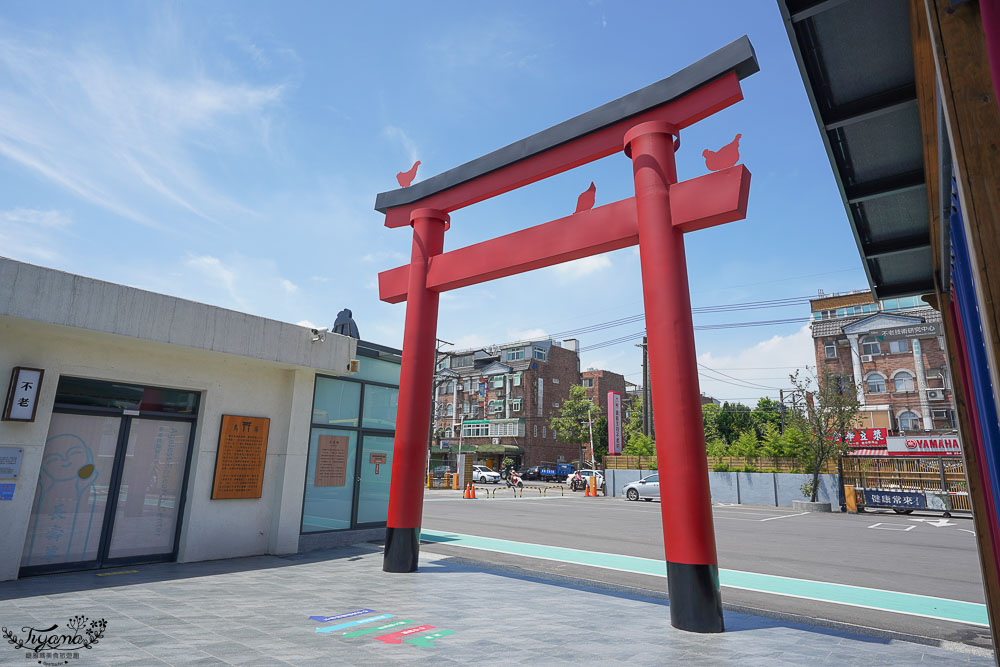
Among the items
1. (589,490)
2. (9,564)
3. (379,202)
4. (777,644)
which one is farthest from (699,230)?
(589,490)

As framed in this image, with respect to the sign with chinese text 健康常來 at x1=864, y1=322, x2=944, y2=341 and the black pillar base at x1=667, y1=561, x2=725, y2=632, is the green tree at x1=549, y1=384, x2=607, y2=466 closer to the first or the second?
the sign with chinese text 健康常來 at x1=864, y1=322, x2=944, y2=341

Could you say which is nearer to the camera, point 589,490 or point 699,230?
point 699,230

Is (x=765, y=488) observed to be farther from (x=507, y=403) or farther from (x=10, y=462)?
(x=507, y=403)

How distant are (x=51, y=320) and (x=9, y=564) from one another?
3.08 meters

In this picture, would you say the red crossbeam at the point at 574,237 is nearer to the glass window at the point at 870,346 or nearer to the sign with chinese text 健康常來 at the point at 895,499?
the sign with chinese text 健康常來 at the point at 895,499

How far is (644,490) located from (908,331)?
24.8m

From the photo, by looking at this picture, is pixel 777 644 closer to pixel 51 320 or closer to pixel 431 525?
pixel 51 320

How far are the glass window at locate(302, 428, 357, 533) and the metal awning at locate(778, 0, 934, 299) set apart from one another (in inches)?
359

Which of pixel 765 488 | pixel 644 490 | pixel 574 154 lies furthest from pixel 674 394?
pixel 644 490

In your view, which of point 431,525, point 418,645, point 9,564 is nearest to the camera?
point 418,645

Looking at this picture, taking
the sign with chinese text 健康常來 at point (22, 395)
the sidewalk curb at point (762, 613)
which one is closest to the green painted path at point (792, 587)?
the sidewalk curb at point (762, 613)

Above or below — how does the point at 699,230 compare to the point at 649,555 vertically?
above

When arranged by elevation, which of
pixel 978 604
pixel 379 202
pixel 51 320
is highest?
pixel 379 202

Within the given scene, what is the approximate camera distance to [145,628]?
496cm
